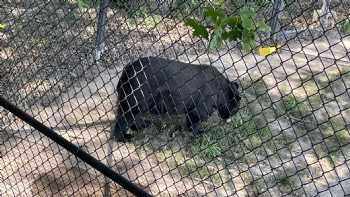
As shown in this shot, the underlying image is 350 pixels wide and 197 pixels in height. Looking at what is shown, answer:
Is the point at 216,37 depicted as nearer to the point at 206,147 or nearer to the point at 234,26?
the point at 234,26

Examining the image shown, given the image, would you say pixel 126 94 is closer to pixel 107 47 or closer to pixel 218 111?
pixel 218 111

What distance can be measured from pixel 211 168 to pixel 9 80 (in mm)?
2339

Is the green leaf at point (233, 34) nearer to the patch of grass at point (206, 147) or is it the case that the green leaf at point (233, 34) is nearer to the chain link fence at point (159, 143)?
the chain link fence at point (159, 143)

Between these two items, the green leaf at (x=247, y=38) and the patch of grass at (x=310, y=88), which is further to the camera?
the patch of grass at (x=310, y=88)

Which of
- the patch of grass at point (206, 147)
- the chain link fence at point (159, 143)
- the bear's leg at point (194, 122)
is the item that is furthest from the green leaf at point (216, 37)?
the bear's leg at point (194, 122)

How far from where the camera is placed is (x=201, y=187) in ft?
14.3

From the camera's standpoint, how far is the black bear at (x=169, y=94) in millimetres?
4461

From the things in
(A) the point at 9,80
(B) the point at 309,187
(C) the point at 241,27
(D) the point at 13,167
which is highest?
(A) the point at 9,80

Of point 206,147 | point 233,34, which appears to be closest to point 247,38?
point 233,34

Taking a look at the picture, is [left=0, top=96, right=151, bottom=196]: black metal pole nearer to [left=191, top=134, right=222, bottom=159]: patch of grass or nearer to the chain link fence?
the chain link fence

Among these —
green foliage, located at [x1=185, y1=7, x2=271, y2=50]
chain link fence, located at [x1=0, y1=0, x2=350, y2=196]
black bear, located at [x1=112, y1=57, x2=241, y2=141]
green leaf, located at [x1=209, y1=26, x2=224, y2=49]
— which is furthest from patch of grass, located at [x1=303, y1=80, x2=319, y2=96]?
green leaf, located at [x1=209, y1=26, x2=224, y2=49]

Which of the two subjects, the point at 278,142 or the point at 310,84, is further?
the point at 310,84

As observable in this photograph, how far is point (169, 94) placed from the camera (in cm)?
459

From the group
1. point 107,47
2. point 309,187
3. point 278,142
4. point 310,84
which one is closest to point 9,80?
point 107,47
